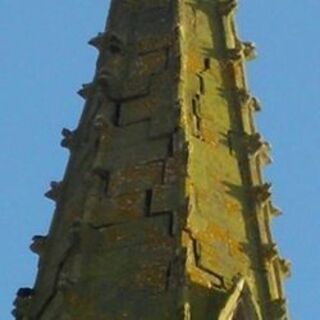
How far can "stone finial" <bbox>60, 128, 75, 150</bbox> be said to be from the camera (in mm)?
23973

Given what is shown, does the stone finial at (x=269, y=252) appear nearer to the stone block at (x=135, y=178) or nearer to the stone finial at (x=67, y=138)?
the stone block at (x=135, y=178)

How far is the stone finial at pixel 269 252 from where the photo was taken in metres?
21.1

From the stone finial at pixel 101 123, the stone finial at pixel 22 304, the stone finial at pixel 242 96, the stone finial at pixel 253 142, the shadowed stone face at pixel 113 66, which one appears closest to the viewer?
the stone finial at pixel 22 304

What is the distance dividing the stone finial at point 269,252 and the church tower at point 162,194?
0.06ft

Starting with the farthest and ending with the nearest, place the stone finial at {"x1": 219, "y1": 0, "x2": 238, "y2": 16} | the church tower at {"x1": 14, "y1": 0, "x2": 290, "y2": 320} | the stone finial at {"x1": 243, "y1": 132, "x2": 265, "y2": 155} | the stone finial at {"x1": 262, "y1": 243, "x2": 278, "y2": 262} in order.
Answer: the stone finial at {"x1": 219, "y1": 0, "x2": 238, "y2": 16}
the stone finial at {"x1": 243, "y1": 132, "x2": 265, "y2": 155}
the stone finial at {"x1": 262, "y1": 243, "x2": 278, "y2": 262}
the church tower at {"x1": 14, "y1": 0, "x2": 290, "y2": 320}

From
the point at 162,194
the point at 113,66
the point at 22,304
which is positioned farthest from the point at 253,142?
the point at 22,304

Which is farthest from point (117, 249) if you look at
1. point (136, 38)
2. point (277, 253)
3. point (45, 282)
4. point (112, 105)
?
point (136, 38)

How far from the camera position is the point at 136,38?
26.3 metres

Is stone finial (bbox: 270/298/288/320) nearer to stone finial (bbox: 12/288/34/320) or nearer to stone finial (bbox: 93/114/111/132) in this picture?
stone finial (bbox: 12/288/34/320)

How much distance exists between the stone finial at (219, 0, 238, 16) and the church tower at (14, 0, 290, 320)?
118cm

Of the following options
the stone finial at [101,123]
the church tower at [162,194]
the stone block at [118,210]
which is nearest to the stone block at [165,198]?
the church tower at [162,194]

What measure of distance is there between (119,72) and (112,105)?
4.19 ft

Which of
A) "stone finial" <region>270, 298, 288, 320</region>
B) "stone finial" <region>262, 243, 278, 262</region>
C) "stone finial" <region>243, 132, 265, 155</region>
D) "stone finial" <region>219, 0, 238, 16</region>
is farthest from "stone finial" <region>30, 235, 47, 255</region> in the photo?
"stone finial" <region>219, 0, 238, 16</region>

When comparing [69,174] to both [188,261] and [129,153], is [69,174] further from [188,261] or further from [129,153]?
[188,261]
